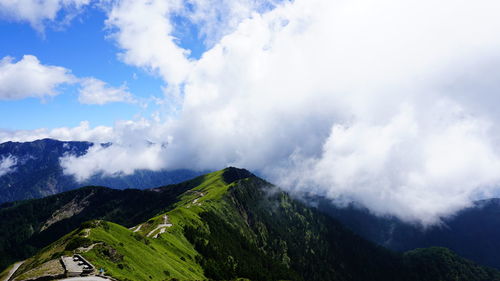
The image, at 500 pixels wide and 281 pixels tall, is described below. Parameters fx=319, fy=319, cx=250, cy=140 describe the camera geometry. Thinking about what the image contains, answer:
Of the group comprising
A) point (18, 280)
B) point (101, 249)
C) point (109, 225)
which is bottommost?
point (18, 280)

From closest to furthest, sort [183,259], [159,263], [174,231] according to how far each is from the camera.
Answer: [159,263] → [183,259] → [174,231]

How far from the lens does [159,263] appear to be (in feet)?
385

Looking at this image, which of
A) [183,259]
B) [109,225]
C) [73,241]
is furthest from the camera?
[183,259]

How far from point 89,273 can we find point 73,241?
3655 cm

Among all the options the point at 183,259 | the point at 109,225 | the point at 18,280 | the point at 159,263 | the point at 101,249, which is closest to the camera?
the point at 18,280

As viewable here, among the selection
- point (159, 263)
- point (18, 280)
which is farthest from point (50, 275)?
point (159, 263)

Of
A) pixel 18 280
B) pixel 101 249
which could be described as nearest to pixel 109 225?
pixel 101 249

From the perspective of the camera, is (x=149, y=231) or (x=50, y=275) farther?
(x=149, y=231)

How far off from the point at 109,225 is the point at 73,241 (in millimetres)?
34918

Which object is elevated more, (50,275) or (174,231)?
(174,231)

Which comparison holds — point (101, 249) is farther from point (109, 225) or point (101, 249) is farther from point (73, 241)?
point (109, 225)

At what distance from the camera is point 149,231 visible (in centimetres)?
19162

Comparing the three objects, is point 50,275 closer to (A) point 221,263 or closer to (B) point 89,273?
(B) point 89,273

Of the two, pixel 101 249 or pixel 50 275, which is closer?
pixel 50 275
